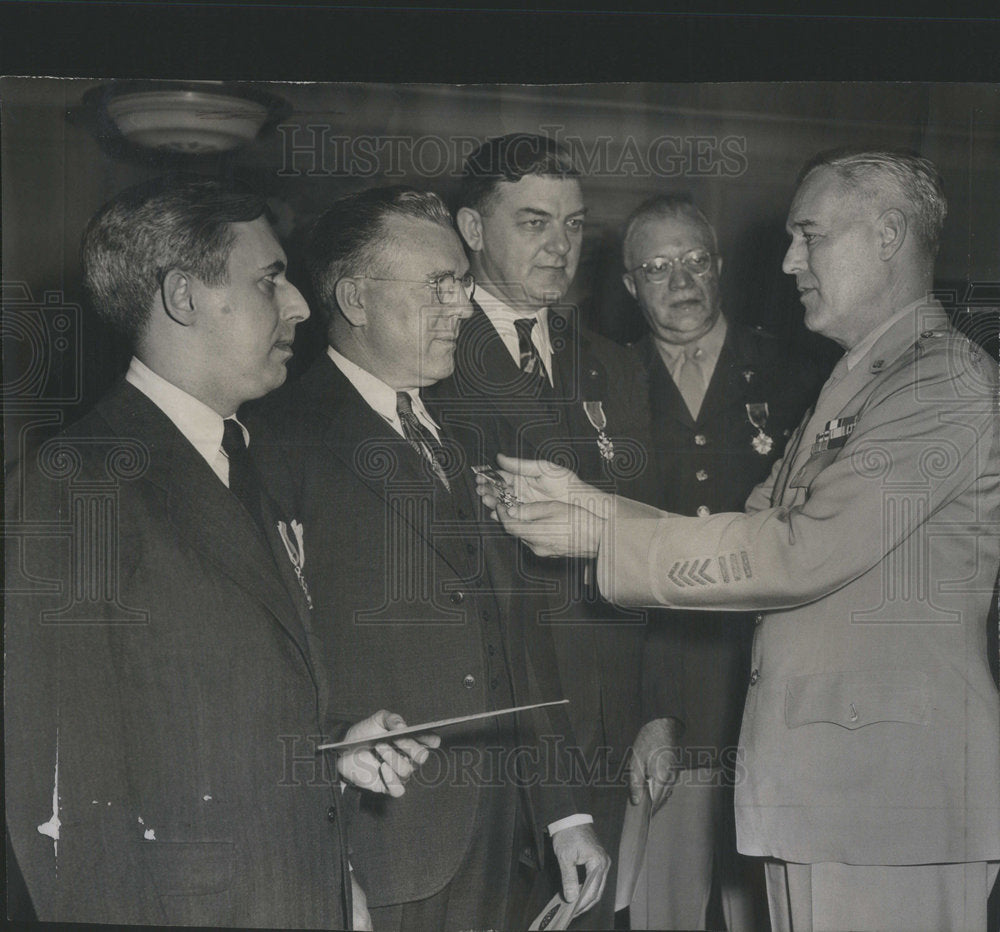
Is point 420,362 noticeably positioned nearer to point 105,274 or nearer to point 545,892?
point 105,274

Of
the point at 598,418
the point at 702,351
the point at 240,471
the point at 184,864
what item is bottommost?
the point at 184,864

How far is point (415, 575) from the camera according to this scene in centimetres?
334

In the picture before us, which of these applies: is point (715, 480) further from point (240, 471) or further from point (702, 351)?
point (240, 471)

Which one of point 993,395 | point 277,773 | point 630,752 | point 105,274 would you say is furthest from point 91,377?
point 993,395

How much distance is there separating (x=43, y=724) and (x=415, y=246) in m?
1.66

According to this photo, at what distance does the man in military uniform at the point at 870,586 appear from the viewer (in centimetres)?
321

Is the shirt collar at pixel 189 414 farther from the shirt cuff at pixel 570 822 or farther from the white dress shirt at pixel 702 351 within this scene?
the shirt cuff at pixel 570 822

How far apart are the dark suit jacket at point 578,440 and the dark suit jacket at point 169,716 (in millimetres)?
659

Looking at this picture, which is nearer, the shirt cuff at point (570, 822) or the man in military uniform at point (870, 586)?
the man in military uniform at point (870, 586)

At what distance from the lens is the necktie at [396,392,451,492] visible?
11.0 ft

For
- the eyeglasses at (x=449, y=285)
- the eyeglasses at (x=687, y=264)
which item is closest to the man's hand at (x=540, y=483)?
the eyeglasses at (x=449, y=285)

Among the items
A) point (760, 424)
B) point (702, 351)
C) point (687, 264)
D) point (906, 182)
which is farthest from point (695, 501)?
point (906, 182)

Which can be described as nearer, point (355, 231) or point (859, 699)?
point (859, 699)

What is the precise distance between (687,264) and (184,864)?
2112 mm
